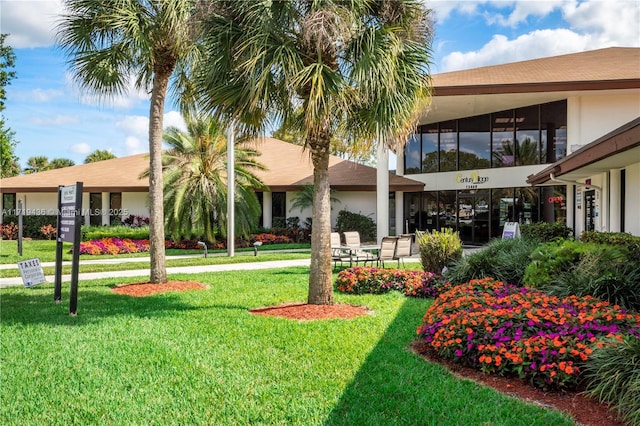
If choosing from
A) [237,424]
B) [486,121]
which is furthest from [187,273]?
[486,121]

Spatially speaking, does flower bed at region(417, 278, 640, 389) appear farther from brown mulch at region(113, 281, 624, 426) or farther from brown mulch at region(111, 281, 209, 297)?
brown mulch at region(111, 281, 209, 297)

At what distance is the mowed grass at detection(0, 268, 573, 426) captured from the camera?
14.1 feet

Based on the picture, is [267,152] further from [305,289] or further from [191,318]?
[191,318]

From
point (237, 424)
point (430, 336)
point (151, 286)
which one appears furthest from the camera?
point (151, 286)

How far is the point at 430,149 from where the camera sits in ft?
82.2

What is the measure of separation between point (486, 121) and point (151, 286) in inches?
686

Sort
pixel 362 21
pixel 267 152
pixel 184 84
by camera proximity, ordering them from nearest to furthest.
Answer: pixel 362 21, pixel 184 84, pixel 267 152

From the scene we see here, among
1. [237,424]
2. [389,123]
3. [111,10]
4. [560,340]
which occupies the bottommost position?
[237,424]

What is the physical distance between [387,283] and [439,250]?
Result: 2.88 metres

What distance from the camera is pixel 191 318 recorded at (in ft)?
26.5

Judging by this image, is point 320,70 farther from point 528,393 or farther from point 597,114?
point 597,114

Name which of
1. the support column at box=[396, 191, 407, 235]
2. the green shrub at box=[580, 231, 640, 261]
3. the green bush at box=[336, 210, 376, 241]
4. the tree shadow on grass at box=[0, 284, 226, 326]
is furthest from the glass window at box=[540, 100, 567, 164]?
the tree shadow on grass at box=[0, 284, 226, 326]

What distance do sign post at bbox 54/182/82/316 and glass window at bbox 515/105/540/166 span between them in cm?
1809

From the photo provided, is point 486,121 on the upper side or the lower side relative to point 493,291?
upper
